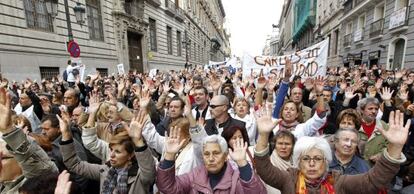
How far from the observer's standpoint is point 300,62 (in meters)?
6.73

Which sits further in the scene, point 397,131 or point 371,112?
point 371,112

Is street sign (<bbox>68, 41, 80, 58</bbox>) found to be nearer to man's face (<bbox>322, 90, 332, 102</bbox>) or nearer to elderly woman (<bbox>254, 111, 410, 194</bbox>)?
man's face (<bbox>322, 90, 332, 102</bbox>)

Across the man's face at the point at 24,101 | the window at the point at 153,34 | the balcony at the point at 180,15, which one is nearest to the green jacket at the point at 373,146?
the man's face at the point at 24,101

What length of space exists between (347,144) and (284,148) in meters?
0.54

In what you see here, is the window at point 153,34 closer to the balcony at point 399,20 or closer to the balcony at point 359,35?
the balcony at point 359,35

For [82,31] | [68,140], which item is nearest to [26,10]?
[82,31]

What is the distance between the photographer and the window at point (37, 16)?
11289mm

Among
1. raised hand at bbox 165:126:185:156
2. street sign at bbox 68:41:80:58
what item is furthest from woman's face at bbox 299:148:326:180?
street sign at bbox 68:41:80:58

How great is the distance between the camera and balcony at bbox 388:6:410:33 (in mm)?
13711

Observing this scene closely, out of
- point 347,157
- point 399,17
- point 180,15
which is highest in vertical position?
point 180,15

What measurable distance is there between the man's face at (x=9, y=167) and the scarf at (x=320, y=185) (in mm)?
2210

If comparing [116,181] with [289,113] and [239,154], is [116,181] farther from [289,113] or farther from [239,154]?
[289,113]

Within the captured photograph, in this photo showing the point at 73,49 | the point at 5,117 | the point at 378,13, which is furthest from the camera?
the point at 378,13

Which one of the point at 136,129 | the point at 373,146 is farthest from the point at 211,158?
the point at 373,146
